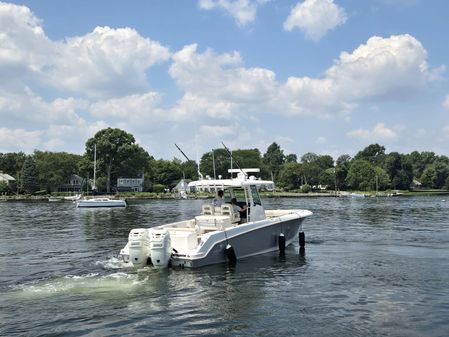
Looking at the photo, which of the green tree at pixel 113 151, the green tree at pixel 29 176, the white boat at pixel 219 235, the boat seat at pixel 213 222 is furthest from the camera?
the green tree at pixel 113 151

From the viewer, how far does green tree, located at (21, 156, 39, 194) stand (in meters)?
A: 131

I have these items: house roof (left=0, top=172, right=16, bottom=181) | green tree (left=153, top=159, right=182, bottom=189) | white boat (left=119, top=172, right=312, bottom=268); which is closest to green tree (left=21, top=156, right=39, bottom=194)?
house roof (left=0, top=172, right=16, bottom=181)

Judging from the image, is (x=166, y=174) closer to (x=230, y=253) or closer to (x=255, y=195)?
(x=255, y=195)

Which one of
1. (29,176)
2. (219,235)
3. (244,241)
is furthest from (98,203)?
(219,235)

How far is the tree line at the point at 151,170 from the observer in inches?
5310

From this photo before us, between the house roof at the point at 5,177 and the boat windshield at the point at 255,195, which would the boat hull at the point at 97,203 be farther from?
the house roof at the point at 5,177

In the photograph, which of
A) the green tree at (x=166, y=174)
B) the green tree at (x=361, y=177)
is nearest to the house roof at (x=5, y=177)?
the green tree at (x=166, y=174)

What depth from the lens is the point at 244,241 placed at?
2048 centimetres

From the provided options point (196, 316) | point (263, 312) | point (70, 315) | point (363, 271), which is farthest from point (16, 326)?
point (363, 271)

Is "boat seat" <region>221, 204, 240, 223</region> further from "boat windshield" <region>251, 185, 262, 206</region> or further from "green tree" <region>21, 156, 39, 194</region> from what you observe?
"green tree" <region>21, 156, 39, 194</region>

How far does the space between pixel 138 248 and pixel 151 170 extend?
149m

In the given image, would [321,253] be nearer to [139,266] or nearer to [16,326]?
[139,266]

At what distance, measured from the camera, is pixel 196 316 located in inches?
488

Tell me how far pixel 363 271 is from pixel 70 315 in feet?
37.2
